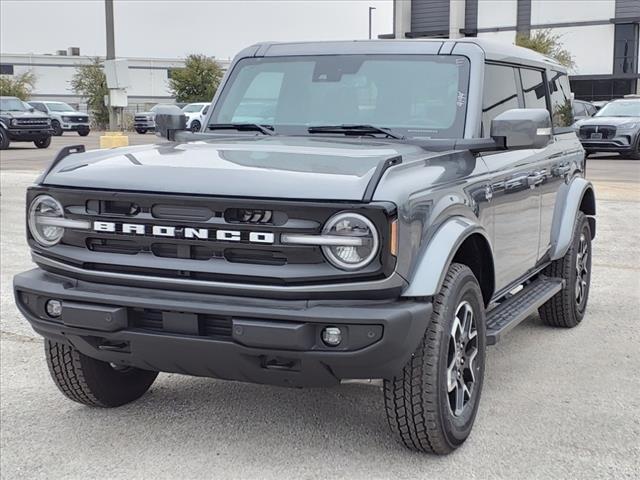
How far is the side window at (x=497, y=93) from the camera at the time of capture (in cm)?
462

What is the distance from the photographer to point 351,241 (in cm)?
315

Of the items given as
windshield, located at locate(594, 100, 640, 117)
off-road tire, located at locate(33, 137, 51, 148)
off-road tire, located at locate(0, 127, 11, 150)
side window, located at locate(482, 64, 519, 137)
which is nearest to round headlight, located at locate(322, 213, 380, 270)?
side window, located at locate(482, 64, 519, 137)

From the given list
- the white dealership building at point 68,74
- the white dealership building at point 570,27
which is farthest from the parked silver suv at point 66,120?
the white dealership building at point 68,74

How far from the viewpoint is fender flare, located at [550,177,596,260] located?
541 cm

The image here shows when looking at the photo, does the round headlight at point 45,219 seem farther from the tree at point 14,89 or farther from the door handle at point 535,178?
the tree at point 14,89

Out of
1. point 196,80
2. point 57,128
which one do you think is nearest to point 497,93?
point 57,128

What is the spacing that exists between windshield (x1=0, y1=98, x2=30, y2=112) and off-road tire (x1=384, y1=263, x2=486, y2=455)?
84.6 feet

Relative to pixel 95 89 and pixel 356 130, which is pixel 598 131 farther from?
pixel 95 89

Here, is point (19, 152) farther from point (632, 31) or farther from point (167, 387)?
point (632, 31)

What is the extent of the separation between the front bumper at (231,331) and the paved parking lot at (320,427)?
1.55 feet

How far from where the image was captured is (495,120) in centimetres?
416

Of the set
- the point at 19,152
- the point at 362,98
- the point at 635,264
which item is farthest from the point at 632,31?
the point at 362,98

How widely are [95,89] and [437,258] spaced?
50.7m

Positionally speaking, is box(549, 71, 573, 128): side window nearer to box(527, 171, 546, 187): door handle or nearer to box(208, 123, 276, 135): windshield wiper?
box(527, 171, 546, 187): door handle
